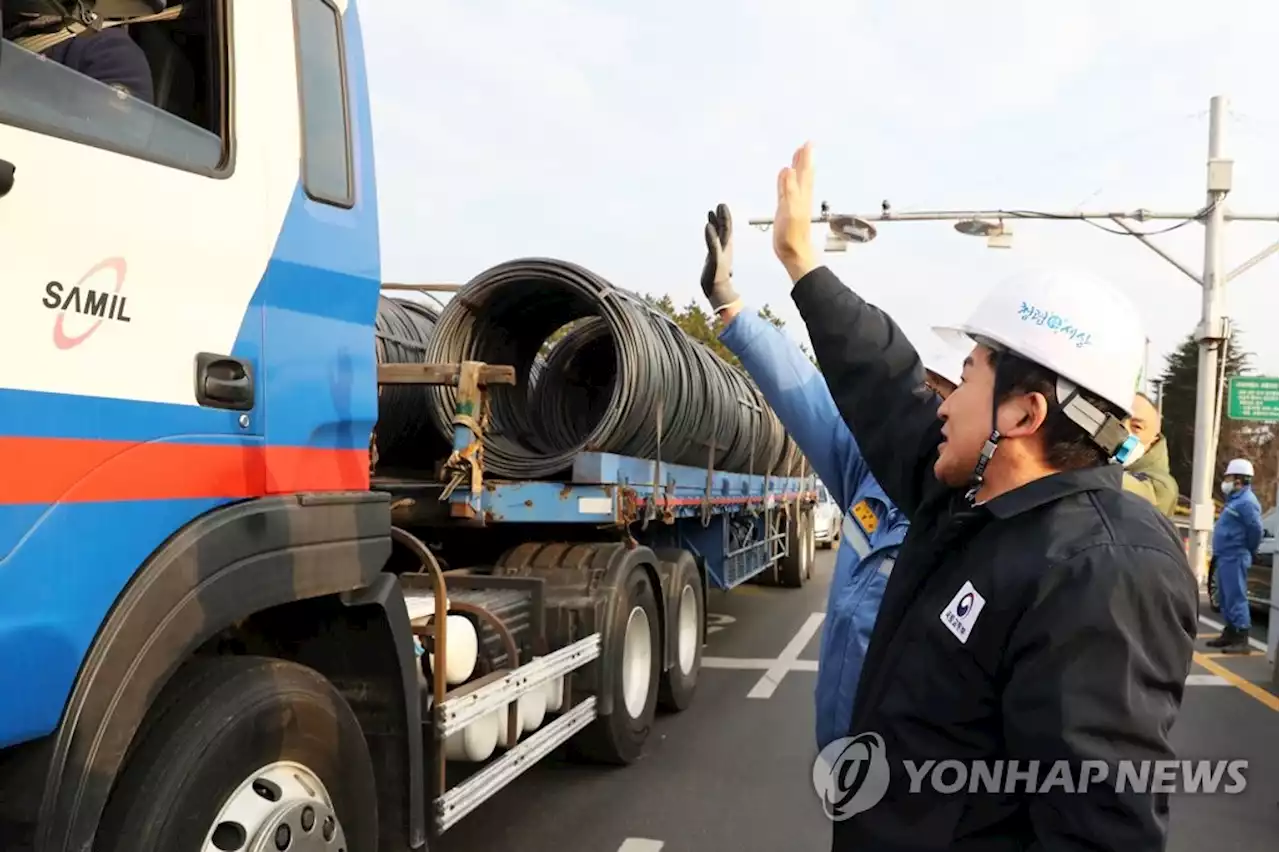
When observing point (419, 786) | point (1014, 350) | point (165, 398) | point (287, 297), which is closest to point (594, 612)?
point (419, 786)

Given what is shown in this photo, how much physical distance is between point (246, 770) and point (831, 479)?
1.73m

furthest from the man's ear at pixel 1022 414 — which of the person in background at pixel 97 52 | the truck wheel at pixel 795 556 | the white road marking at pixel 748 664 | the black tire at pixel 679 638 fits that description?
the truck wheel at pixel 795 556

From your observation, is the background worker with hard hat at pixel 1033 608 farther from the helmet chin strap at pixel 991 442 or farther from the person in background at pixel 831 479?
the person in background at pixel 831 479

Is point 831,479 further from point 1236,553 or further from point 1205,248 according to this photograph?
point 1205,248

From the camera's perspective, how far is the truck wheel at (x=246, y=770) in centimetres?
207

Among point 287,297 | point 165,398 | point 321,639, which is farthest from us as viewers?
point 321,639

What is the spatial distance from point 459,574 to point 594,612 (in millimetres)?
704

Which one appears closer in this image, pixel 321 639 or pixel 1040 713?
pixel 1040 713

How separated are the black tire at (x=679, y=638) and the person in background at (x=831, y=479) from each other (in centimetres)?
333

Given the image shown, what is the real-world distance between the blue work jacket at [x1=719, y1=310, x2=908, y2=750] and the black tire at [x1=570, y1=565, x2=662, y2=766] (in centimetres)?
226

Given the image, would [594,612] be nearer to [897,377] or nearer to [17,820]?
[897,377]

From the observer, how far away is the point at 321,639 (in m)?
2.87

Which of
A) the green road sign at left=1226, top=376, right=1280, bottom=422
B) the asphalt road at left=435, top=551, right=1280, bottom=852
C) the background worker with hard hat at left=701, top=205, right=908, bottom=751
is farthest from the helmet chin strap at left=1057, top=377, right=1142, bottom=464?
the green road sign at left=1226, top=376, right=1280, bottom=422

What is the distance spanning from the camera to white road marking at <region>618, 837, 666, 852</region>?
4.45 metres
